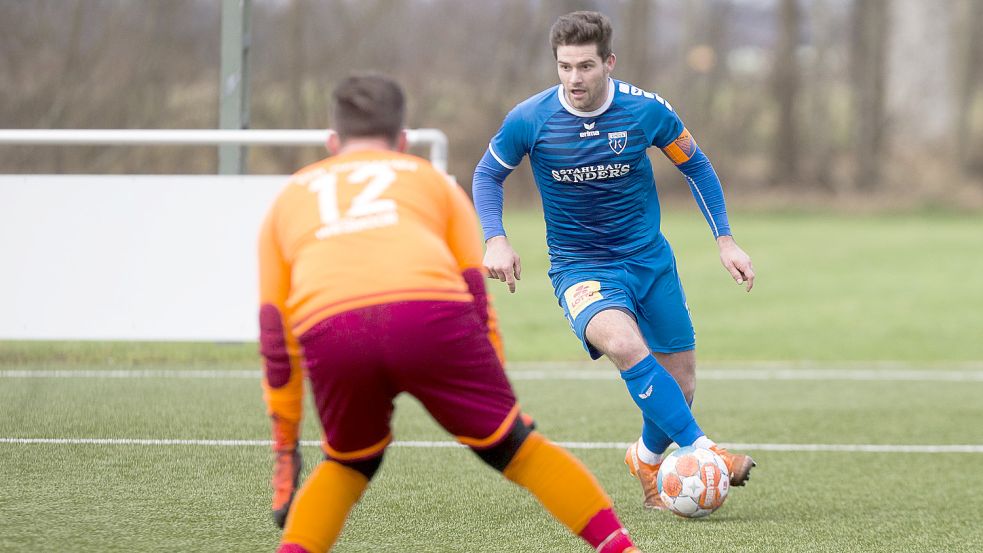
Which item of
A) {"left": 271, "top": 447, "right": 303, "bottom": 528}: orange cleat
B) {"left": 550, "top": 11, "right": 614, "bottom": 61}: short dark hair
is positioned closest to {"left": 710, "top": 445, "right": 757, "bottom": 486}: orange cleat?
{"left": 550, "top": 11, "right": 614, "bottom": 61}: short dark hair

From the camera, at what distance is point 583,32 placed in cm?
497

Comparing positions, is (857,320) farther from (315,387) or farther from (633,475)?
(315,387)

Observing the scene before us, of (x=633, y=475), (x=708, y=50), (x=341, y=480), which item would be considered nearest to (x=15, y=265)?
(x=633, y=475)

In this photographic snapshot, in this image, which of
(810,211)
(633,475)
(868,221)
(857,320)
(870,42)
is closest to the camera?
(633,475)

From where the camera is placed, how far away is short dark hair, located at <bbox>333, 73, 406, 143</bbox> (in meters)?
3.42

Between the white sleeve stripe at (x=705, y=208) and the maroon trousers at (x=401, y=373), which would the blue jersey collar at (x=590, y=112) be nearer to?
the white sleeve stripe at (x=705, y=208)

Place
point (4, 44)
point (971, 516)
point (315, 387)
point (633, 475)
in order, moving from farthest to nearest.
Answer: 1. point (4, 44)
2. point (633, 475)
3. point (971, 516)
4. point (315, 387)

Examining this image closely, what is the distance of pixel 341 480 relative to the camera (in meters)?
3.51

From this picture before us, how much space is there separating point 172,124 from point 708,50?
18995mm

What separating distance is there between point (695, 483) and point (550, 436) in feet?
7.33

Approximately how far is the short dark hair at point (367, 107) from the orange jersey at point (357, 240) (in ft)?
0.21

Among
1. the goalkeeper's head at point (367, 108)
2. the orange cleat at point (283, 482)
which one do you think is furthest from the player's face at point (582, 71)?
the orange cleat at point (283, 482)

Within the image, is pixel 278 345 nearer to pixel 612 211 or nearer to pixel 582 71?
pixel 582 71

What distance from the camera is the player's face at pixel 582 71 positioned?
16.5ft
